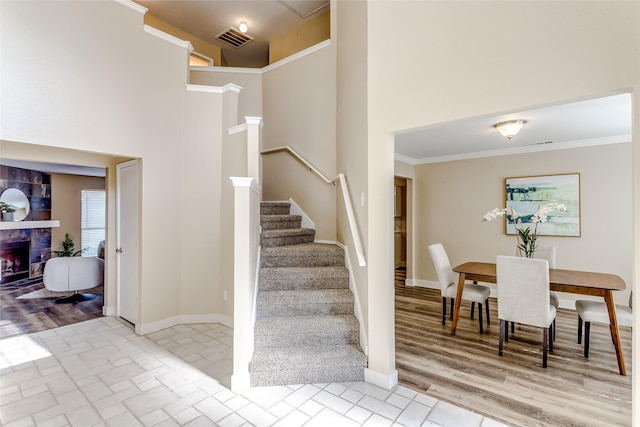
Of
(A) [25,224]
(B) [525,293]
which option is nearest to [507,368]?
(B) [525,293]

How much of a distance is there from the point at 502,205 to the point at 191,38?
6.46 metres

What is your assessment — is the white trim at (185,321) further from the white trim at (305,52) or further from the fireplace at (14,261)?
the fireplace at (14,261)

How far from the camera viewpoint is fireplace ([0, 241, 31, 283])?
5.85 meters

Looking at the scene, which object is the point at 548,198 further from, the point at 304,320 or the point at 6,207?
the point at 6,207

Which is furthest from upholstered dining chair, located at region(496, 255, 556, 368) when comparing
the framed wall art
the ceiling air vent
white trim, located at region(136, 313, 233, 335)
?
the ceiling air vent

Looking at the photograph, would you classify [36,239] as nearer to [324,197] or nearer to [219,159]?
[219,159]

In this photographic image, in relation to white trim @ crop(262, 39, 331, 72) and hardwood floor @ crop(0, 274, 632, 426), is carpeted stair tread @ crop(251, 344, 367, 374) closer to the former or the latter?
hardwood floor @ crop(0, 274, 632, 426)

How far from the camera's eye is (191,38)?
5727mm

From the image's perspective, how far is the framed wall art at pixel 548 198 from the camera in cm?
446

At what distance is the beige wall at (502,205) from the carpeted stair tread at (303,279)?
3.19 m

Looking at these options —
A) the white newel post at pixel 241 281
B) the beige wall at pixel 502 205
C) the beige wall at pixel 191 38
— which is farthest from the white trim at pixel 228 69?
the beige wall at pixel 502 205

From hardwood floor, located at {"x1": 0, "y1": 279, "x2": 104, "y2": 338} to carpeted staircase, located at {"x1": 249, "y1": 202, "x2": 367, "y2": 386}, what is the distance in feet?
9.51

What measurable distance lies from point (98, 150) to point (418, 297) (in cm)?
498

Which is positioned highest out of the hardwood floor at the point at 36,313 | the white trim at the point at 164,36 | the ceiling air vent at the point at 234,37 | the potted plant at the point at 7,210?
the ceiling air vent at the point at 234,37
